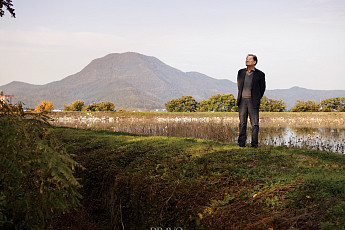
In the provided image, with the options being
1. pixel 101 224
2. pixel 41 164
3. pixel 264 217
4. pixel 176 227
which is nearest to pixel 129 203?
pixel 101 224

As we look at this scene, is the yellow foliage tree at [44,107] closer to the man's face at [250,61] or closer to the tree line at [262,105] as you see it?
the man's face at [250,61]

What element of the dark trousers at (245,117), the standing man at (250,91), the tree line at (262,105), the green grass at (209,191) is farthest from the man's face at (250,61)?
the tree line at (262,105)

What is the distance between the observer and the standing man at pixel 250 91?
697cm

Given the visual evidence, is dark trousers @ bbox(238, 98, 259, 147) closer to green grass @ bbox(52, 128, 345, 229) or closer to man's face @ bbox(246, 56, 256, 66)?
man's face @ bbox(246, 56, 256, 66)

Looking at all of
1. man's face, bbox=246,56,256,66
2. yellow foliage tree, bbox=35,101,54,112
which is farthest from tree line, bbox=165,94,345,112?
man's face, bbox=246,56,256,66

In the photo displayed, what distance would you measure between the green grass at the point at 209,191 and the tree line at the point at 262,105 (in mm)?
29974

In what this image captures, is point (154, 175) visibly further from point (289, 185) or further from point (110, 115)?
point (110, 115)

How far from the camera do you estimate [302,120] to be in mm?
24453

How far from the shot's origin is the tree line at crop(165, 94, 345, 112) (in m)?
33.1

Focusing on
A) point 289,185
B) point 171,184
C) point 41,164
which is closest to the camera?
point 41,164

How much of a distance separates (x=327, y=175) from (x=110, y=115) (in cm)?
2000

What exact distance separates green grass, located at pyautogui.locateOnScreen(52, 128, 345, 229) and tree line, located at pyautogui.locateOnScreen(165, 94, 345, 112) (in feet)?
98.3

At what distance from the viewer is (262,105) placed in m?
36.3

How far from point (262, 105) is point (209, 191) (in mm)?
34162
